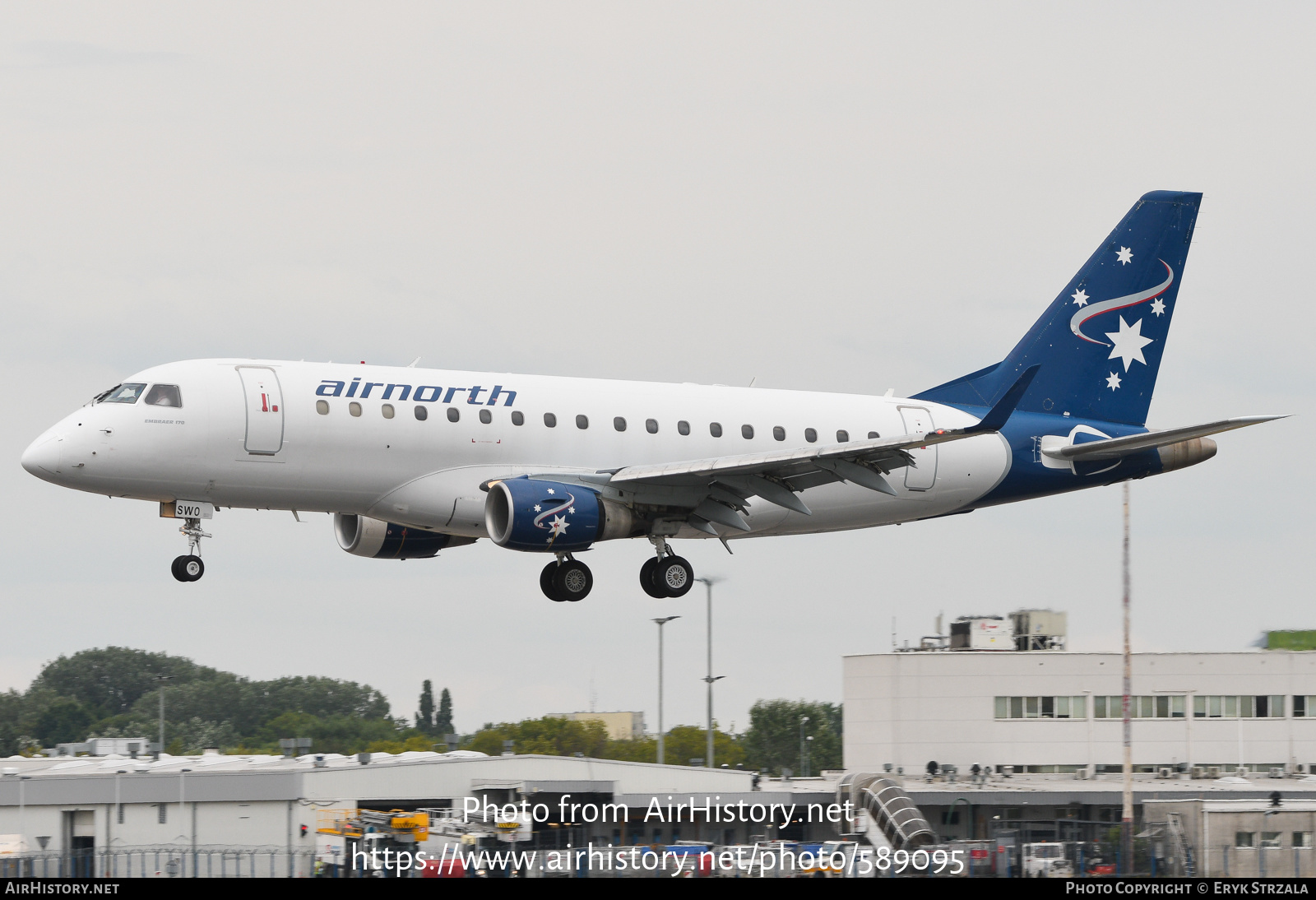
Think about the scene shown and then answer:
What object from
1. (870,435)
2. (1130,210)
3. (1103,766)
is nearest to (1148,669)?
(1103,766)

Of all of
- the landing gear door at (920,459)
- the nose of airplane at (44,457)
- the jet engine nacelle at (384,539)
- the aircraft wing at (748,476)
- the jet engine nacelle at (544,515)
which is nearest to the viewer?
the nose of airplane at (44,457)

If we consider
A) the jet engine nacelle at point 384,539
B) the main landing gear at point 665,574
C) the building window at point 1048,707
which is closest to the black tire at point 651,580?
the main landing gear at point 665,574

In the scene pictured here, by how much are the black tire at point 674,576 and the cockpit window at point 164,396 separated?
13463 millimetres

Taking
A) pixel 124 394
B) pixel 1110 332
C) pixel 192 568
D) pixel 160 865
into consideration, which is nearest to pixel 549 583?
pixel 192 568

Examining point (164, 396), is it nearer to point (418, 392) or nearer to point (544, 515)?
point (418, 392)

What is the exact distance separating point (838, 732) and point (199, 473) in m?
147

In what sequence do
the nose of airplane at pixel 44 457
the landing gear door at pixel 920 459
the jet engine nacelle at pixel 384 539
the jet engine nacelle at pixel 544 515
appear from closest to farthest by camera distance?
the nose of airplane at pixel 44 457, the jet engine nacelle at pixel 544 515, the jet engine nacelle at pixel 384 539, the landing gear door at pixel 920 459

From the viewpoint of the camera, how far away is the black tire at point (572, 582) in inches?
1823

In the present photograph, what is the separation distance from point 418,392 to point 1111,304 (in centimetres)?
2321

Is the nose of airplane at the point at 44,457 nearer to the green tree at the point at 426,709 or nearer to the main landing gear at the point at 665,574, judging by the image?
the main landing gear at the point at 665,574

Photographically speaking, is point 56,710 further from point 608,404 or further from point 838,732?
point 608,404

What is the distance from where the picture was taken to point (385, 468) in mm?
42438

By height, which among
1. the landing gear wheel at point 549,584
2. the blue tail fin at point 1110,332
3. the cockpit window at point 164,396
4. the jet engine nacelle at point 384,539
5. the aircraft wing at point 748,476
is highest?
the blue tail fin at point 1110,332

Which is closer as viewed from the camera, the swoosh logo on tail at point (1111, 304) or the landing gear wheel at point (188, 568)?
the landing gear wheel at point (188, 568)
